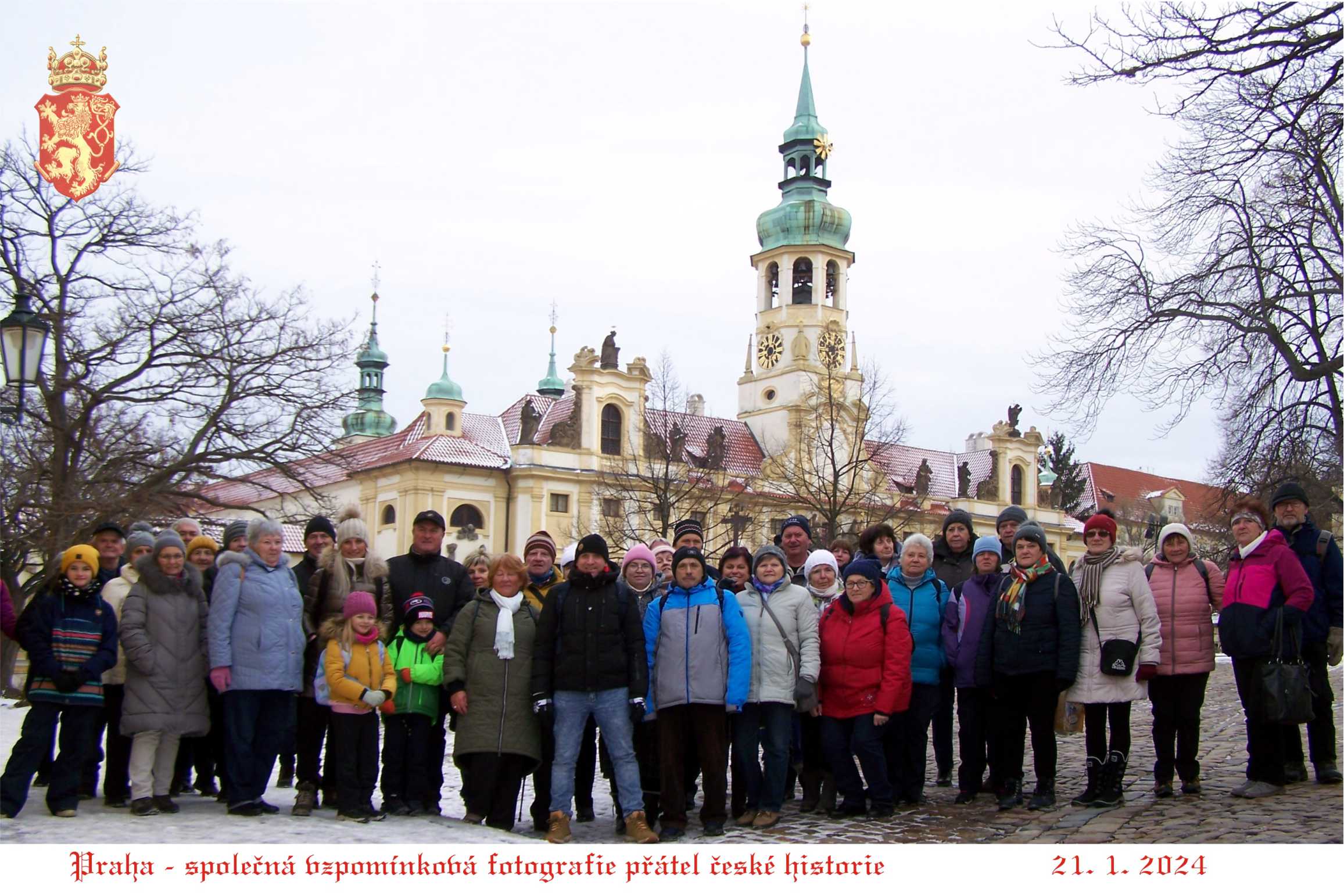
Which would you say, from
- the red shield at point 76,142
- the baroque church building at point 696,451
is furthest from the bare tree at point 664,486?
the red shield at point 76,142

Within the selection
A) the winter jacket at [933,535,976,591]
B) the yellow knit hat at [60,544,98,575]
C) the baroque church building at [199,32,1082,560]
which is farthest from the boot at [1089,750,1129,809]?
the baroque church building at [199,32,1082,560]

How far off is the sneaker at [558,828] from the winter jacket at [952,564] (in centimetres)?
323

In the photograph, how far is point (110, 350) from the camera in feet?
60.9

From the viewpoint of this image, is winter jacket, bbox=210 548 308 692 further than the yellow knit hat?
Yes

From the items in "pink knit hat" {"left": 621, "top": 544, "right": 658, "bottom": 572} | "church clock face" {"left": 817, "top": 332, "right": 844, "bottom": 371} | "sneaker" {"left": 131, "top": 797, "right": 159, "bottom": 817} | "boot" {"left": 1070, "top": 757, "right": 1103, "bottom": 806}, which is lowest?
"sneaker" {"left": 131, "top": 797, "right": 159, "bottom": 817}

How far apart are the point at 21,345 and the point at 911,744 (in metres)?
7.09

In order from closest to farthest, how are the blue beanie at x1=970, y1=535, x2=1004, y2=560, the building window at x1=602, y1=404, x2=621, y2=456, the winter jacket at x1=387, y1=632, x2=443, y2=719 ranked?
the winter jacket at x1=387, y1=632, x2=443, y2=719
the blue beanie at x1=970, y1=535, x2=1004, y2=560
the building window at x1=602, y1=404, x2=621, y2=456

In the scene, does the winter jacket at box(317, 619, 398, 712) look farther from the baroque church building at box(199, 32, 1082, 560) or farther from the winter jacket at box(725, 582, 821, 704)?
the baroque church building at box(199, 32, 1082, 560)

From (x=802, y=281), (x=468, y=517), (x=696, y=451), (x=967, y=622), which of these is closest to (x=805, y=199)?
(x=802, y=281)

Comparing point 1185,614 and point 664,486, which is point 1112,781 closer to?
point 1185,614

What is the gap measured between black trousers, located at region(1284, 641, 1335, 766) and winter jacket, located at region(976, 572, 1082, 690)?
145 centimetres

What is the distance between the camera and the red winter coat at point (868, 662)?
872 cm

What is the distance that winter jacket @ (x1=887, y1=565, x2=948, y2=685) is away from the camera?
9164 mm

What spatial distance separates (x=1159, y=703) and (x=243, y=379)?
49.8 feet
